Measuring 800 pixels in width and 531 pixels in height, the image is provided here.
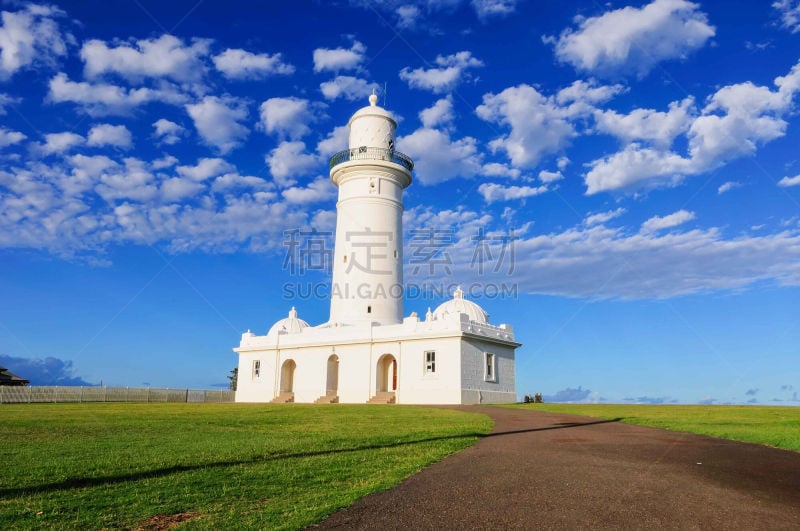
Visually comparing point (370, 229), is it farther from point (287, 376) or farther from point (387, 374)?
point (287, 376)

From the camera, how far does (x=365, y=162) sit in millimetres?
35125

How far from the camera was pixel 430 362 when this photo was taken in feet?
98.8

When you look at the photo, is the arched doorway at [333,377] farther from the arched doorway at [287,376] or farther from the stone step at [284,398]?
the arched doorway at [287,376]

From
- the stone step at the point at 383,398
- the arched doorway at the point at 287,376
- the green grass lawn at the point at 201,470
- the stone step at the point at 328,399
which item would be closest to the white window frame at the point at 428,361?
the stone step at the point at 383,398

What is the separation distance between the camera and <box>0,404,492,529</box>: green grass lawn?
18.8 feet

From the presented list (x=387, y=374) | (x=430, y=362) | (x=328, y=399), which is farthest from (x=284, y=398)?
(x=430, y=362)

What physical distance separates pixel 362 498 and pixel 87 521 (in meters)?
2.67

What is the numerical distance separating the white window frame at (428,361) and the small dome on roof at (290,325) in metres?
11.1

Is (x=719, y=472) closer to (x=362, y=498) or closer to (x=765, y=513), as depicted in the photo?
(x=765, y=513)

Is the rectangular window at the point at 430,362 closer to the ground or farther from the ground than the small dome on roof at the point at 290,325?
closer to the ground

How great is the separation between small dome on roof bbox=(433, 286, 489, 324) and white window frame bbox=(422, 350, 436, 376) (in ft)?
10.6

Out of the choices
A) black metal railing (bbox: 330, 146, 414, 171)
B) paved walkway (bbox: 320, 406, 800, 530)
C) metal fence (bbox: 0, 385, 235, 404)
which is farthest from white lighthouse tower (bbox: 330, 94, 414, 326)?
paved walkway (bbox: 320, 406, 800, 530)

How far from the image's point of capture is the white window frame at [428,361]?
30031 millimetres

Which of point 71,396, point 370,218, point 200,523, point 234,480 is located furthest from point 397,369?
point 200,523
